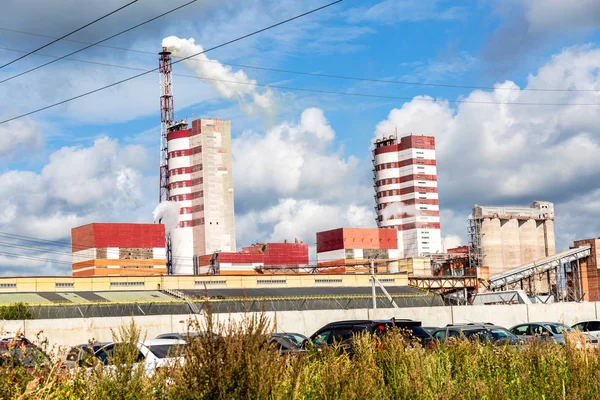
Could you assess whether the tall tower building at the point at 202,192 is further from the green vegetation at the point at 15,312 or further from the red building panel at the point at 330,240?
the green vegetation at the point at 15,312

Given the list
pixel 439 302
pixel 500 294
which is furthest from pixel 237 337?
pixel 500 294

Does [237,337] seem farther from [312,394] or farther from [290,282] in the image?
[290,282]

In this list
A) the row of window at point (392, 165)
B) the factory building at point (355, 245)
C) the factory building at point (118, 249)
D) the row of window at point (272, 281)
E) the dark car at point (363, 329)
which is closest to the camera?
the dark car at point (363, 329)

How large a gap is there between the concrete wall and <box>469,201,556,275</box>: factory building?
8058cm

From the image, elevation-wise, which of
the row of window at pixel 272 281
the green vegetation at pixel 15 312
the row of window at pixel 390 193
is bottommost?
the green vegetation at pixel 15 312

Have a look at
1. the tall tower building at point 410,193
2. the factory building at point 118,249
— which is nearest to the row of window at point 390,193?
the tall tower building at point 410,193

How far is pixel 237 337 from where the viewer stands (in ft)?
28.2

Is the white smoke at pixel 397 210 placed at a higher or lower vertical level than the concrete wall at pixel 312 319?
higher

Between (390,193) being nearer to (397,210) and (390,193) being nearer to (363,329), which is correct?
(397,210)

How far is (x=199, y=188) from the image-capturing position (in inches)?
5787

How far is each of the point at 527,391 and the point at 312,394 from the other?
3.19 m

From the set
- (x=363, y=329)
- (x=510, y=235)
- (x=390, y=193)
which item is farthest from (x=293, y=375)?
(x=390, y=193)

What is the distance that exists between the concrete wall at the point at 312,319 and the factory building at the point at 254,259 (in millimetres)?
77786

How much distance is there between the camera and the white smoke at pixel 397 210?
542 feet
